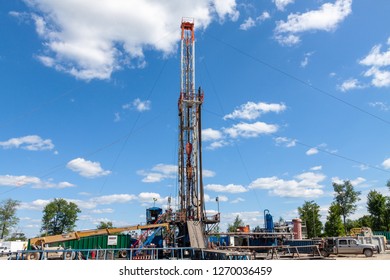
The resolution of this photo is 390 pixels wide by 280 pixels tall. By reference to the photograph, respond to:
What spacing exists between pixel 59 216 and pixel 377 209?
263ft

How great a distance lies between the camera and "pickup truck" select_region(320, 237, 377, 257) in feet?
87.9

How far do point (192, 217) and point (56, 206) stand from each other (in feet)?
226

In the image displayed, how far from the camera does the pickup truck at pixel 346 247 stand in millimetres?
26797

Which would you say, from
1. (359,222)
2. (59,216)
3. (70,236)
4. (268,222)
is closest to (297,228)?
(268,222)

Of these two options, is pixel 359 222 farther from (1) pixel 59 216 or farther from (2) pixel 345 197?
(1) pixel 59 216

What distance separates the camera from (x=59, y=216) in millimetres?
91250

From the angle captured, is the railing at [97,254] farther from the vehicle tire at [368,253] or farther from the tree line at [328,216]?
the tree line at [328,216]

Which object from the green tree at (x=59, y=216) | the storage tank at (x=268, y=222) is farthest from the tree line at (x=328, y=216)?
the storage tank at (x=268, y=222)

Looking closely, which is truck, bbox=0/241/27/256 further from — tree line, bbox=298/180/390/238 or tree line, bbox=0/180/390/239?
tree line, bbox=298/180/390/238

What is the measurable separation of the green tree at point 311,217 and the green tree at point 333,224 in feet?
11.9

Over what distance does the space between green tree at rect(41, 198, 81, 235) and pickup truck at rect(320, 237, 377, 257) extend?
7911cm

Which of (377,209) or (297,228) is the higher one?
(377,209)
